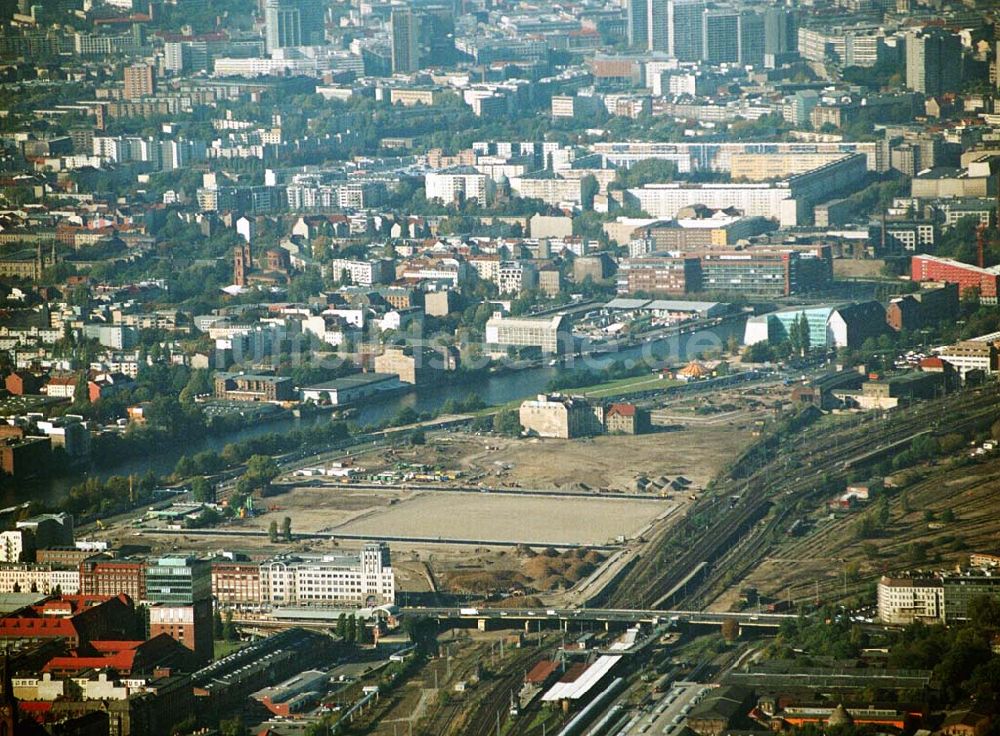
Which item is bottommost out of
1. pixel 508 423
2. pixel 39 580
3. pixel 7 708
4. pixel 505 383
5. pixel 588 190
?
pixel 505 383

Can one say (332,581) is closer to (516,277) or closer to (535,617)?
(535,617)

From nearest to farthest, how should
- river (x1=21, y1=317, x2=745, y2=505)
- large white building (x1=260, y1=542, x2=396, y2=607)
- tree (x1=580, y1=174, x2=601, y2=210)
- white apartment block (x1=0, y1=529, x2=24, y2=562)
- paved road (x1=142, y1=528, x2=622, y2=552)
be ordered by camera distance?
1. large white building (x1=260, y1=542, x2=396, y2=607)
2. white apartment block (x1=0, y1=529, x2=24, y2=562)
3. paved road (x1=142, y1=528, x2=622, y2=552)
4. river (x1=21, y1=317, x2=745, y2=505)
5. tree (x1=580, y1=174, x2=601, y2=210)

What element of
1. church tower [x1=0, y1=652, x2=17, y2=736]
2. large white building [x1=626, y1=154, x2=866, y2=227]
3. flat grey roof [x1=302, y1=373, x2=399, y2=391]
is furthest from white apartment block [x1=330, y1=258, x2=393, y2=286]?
church tower [x1=0, y1=652, x2=17, y2=736]

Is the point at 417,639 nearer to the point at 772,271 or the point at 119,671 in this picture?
the point at 119,671

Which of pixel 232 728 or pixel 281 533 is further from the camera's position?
pixel 281 533

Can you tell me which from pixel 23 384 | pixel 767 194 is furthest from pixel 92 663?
pixel 767 194

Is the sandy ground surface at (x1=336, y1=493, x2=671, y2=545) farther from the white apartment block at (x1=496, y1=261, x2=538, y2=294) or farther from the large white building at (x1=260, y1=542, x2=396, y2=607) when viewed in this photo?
the white apartment block at (x1=496, y1=261, x2=538, y2=294)

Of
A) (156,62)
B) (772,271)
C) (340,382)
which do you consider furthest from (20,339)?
(156,62)
